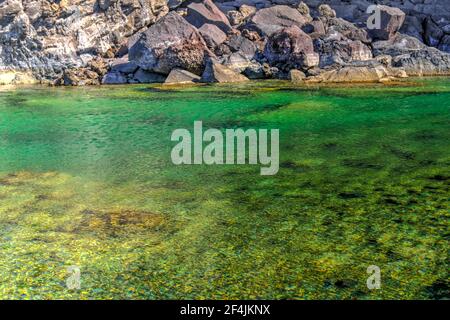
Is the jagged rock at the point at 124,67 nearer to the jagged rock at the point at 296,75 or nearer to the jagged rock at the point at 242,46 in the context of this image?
the jagged rock at the point at 242,46

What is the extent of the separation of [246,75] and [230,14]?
12405mm

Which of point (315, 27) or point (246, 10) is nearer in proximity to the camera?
point (315, 27)

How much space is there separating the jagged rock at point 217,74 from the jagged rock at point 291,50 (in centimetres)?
333

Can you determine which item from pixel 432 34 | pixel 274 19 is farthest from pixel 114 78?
Answer: pixel 432 34

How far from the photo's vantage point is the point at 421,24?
135 ft

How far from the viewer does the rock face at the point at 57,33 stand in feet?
123

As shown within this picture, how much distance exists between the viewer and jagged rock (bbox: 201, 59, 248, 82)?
28875mm

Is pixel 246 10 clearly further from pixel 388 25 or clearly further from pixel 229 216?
pixel 229 216

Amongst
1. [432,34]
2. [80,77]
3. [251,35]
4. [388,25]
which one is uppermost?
[388,25]

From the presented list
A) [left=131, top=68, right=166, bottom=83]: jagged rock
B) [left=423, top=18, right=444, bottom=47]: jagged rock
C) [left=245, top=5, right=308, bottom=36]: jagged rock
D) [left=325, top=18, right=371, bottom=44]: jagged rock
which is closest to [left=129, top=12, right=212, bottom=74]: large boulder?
[left=131, top=68, right=166, bottom=83]: jagged rock

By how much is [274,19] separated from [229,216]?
34.5 metres

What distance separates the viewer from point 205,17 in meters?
37.5

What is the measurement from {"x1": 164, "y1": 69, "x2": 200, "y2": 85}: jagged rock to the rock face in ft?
34.5

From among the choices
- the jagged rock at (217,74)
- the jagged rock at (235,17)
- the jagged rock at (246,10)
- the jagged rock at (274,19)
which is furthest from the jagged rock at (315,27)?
the jagged rock at (217,74)
